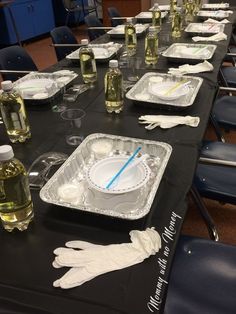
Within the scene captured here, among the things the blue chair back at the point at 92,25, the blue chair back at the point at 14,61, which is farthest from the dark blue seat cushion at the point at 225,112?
the blue chair back at the point at 92,25

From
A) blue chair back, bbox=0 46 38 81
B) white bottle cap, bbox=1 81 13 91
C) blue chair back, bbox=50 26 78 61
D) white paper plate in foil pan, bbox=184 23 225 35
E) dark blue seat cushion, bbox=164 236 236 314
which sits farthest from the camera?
blue chair back, bbox=50 26 78 61

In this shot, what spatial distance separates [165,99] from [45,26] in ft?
14.4

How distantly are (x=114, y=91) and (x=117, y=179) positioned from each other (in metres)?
0.46

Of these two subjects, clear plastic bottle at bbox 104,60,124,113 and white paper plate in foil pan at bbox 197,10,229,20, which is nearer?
clear plastic bottle at bbox 104,60,124,113

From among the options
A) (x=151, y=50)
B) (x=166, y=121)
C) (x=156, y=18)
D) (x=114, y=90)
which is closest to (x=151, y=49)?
(x=151, y=50)

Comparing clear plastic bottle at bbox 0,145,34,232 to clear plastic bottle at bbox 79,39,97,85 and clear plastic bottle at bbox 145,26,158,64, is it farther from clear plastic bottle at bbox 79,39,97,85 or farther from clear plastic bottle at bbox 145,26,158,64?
clear plastic bottle at bbox 145,26,158,64

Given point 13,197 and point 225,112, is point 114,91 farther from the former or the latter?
point 225,112

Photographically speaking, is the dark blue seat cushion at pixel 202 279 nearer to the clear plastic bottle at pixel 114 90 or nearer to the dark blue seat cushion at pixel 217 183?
the dark blue seat cushion at pixel 217 183

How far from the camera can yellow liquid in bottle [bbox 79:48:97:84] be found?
1.37m

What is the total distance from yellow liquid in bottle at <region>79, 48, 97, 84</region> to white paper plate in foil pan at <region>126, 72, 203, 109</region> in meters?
0.24

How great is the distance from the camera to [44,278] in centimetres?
55

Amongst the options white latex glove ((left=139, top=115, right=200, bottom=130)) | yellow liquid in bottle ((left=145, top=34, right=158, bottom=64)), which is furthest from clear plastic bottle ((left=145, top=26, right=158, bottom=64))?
white latex glove ((left=139, top=115, right=200, bottom=130))

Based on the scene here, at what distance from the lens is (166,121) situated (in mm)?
1010

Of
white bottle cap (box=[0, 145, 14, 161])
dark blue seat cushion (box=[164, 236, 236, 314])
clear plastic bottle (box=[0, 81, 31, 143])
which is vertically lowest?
dark blue seat cushion (box=[164, 236, 236, 314])
